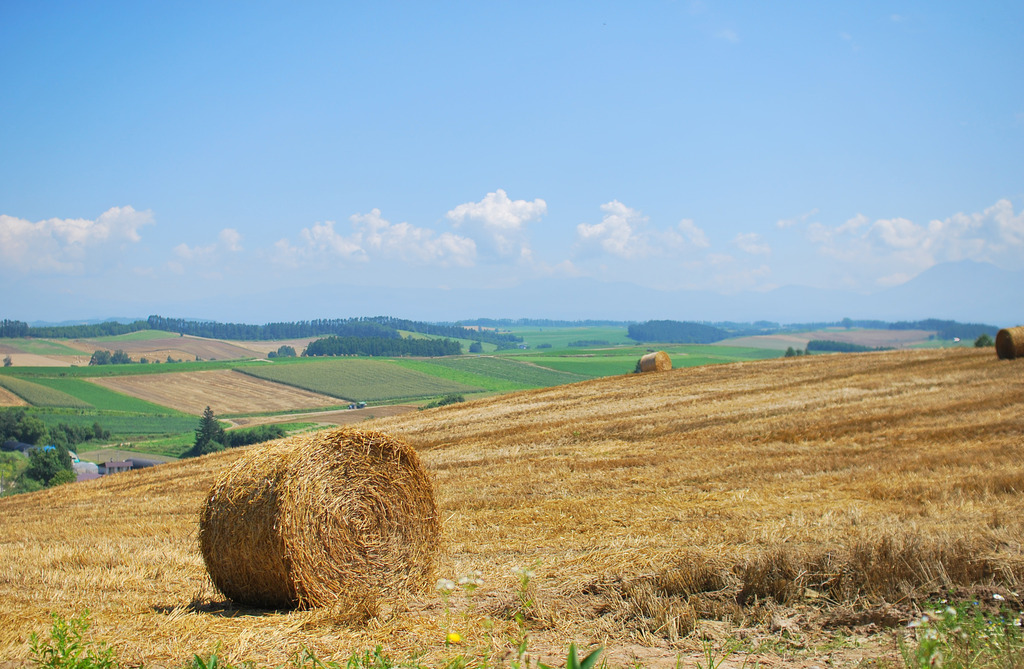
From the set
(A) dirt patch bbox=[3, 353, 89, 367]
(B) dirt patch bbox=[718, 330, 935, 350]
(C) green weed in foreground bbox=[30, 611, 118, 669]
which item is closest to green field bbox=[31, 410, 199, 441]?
(A) dirt patch bbox=[3, 353, 89, 367]

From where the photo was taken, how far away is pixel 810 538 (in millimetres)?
6895

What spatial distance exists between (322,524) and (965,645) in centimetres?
506

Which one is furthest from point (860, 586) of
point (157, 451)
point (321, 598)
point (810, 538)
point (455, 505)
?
point (157, 451)

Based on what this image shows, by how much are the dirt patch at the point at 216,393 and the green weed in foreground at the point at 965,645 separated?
63.1 meters

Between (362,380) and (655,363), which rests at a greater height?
(655,363)

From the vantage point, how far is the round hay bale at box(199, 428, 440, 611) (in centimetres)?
636

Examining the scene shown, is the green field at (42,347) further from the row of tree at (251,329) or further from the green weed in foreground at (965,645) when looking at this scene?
the green weed in foreground at (965,645)

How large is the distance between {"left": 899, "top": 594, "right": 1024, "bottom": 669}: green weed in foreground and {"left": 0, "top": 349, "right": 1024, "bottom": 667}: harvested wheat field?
0.41 meters

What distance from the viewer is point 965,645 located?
419 cm

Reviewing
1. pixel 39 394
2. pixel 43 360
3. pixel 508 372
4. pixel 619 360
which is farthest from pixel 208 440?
pixel 43 360

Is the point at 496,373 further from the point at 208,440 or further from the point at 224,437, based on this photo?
the point at 208,440

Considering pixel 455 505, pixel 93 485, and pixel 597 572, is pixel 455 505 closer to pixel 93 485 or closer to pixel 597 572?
pixel 597 572

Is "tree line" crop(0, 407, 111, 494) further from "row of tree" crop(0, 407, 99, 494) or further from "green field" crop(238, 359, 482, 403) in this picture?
"green field" crop(238, 359, 482, 403)

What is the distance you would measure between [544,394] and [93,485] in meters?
14.1
